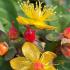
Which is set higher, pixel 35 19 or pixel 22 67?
pixel 35 19

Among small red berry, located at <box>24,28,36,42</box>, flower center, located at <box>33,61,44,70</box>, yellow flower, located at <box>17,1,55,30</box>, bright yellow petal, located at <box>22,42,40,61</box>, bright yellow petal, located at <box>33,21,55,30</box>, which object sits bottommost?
flower center, located at <box>33,61,44,70</box>

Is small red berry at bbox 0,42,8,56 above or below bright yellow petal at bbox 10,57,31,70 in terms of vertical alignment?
above

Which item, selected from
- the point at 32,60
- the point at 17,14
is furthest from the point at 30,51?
the point at 17,14

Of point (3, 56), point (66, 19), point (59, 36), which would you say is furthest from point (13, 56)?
point (66, 19)

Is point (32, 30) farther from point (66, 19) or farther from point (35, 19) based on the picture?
point (66, 19)

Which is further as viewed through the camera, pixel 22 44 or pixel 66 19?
pixel 66 19

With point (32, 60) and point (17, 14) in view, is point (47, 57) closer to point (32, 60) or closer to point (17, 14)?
point (32, 60)
